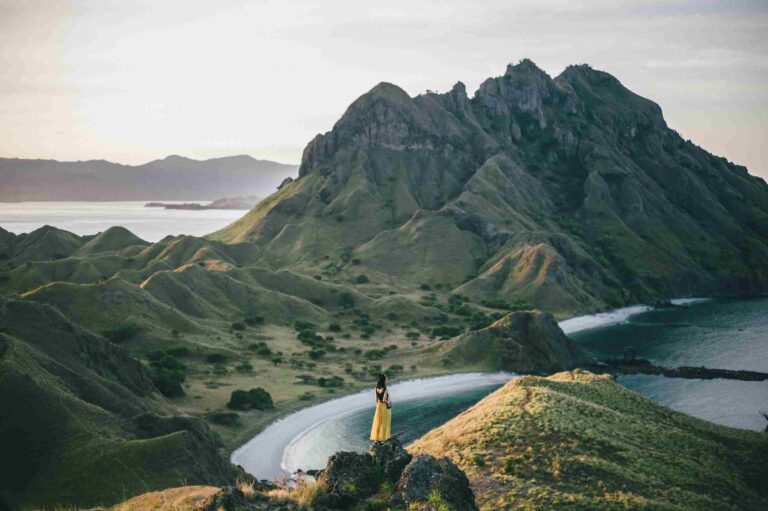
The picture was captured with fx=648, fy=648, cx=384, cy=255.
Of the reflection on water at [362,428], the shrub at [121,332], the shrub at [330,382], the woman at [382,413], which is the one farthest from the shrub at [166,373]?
the woman at [382,413]

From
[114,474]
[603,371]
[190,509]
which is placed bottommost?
[603,371]

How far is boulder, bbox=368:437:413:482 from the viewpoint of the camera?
2972cm

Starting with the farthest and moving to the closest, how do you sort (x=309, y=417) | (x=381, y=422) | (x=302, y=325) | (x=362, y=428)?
1. (x=302, y=325)
2. (x=309, y=417)
3. (x=362, y=428)
4. (x=381, y=422)

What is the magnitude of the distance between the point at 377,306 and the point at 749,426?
9474 centimetres

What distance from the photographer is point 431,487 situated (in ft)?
89.8

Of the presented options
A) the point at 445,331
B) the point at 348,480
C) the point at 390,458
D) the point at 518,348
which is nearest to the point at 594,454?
the point at 390,458

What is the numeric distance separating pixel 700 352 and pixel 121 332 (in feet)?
394

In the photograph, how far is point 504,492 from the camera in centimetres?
3875

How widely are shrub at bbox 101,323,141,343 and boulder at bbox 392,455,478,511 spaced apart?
92.7 meters

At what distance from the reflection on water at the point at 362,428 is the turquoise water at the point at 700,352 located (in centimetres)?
3394

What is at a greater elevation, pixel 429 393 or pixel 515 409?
pixel 515 409

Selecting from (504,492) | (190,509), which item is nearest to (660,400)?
(504,492)

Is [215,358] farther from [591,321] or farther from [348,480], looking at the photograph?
[591,321]

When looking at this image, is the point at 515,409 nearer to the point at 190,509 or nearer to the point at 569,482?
the point at 569,482
